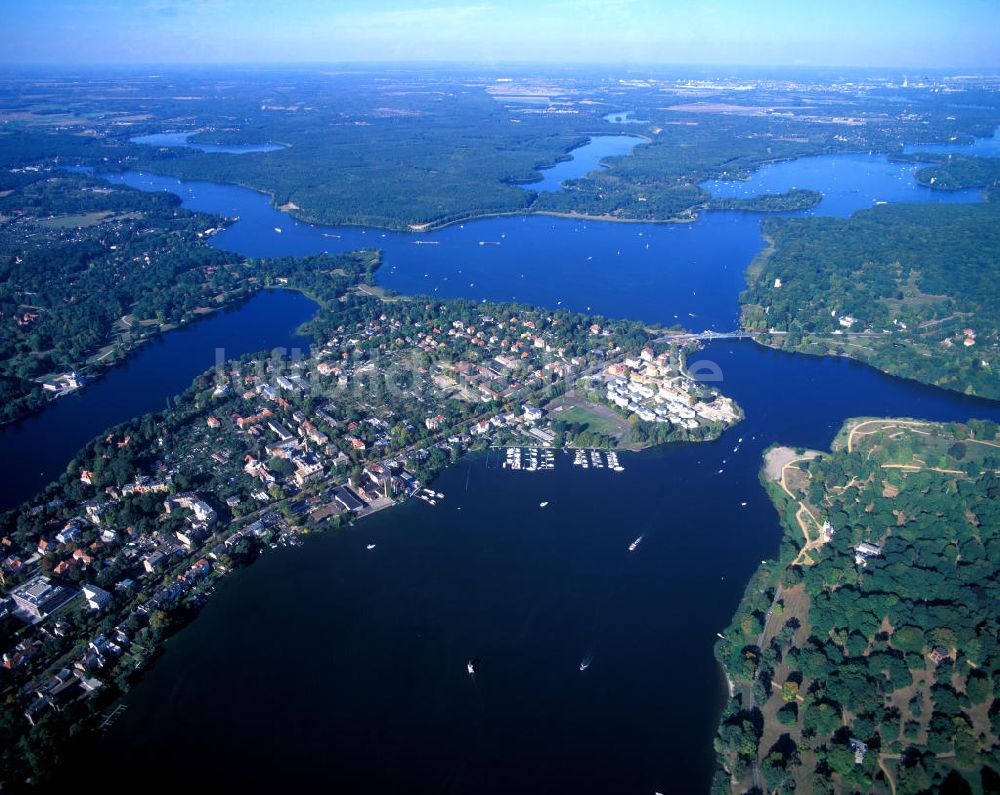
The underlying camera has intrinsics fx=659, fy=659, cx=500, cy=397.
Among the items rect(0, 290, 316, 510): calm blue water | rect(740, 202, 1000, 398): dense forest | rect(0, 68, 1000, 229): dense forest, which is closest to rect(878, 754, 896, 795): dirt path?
rect(740, 202, 1000, 398): dense forest

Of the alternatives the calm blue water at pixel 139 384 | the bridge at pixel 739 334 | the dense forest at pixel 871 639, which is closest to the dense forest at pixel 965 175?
the bridge at pixel 739 334

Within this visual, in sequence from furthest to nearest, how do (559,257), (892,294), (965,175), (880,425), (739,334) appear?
(965,175)
(559,257)
(892,294)
(739,334)
(880,425)

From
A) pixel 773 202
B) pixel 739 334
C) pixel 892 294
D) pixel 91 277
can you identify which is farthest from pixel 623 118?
pixel 91 277

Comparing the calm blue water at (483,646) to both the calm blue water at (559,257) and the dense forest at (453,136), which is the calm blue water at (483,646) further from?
the dense forest at (453,136)

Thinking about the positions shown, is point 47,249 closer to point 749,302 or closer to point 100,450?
point 100,450

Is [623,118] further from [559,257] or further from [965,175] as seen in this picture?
[559,257]

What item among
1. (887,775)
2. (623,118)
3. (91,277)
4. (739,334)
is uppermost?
(623,118)
